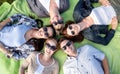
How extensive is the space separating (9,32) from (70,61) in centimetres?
63

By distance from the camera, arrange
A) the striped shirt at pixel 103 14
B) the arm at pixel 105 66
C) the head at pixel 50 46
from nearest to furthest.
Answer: the head at pixel 50 46
the arm at pixel 105 66
the striped shirt at pixel 103 14

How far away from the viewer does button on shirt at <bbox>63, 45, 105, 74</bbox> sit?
3.26 meters

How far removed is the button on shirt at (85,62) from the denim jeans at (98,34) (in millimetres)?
109

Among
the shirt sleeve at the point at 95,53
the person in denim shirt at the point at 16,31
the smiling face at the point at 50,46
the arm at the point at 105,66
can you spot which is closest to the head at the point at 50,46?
the smiling face at the point at 50,46

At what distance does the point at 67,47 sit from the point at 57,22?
0.25 meters

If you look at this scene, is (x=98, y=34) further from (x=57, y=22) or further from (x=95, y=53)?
(x=57, y=22)

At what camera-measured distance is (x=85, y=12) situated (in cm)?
346

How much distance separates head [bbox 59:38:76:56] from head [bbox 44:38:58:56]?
0.07m

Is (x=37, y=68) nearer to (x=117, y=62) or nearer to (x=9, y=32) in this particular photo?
(x=9, y=32)

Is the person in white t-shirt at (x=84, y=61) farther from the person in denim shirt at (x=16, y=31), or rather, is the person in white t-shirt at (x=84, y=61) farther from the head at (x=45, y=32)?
the person in denim shirt at (x=16, y=31)

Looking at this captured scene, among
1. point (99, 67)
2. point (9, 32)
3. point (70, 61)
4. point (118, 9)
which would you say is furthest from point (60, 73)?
point (118, 9)

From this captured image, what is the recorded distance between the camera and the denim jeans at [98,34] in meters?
3.39

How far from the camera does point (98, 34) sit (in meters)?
3.43

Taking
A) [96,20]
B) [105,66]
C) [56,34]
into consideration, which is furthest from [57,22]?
[105,66]
